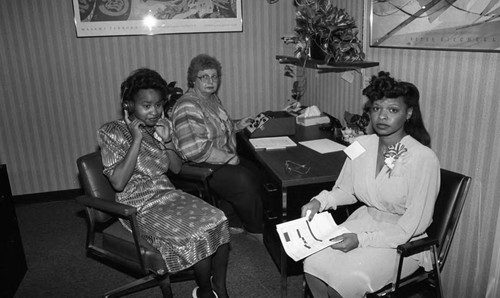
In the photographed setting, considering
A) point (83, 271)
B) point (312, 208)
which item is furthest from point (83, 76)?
point (312, 208)

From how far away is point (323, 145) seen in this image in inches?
106

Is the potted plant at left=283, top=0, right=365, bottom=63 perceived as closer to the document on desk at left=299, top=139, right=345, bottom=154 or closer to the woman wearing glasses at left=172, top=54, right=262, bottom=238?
the document on desk at left=299, top=139, right=345, bottom=154

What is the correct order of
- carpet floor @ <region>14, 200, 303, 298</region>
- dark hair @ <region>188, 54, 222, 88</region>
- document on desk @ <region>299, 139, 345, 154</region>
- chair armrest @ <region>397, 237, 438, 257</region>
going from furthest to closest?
dark hair @ <region>188, 54, 222, 88</region>
document on desk @ <region>299, 139, 345, 154</region>
carpet floor @ <region>14, 200, 303, 298</region>
chair armrest @ <region>397, 237, 438, 257</region>

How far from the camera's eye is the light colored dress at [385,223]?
1.71 m

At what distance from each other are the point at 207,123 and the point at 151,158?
0.71 m

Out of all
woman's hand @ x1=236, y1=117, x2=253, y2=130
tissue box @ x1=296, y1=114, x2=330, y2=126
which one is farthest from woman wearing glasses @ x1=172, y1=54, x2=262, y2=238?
tissue box @ x1=296, y1=114, x2=330, y2=126

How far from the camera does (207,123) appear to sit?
9.52ft

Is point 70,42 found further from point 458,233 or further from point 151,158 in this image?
point 458,233

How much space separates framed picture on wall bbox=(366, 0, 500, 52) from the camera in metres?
1.71

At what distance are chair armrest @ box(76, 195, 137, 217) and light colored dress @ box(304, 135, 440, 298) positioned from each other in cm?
90

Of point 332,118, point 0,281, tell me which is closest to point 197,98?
point 332,118

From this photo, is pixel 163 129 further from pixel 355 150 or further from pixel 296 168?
pixel 355 150

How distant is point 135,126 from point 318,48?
149 centimetres

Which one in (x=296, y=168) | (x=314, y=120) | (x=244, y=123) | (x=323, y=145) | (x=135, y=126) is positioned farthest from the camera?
(x=314, y=120)
